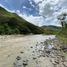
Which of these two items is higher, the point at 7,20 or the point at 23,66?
the point at 7,20

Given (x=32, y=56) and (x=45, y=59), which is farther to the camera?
(x=32, y=56)


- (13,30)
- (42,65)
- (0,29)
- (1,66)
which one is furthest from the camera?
(13,30)

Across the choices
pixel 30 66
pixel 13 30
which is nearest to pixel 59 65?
pixel 30 66

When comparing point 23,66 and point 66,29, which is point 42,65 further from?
point 66,29

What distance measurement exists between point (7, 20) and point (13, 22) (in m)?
5.04

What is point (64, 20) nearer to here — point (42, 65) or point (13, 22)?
point (13, 22)

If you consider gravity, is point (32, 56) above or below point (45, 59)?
above

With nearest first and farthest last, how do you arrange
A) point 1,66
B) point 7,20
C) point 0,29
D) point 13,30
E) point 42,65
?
point 1,66 < point 42,65 < point 0,29 < point 13,30 < point 7,20

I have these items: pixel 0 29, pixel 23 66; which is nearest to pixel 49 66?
pixel 23 66

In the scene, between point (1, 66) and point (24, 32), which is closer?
point (1, 66)

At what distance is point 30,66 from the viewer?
31.1m

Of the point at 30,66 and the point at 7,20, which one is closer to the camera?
the point at 30,66

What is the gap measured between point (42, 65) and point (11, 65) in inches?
177

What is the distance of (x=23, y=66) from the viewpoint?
30500 mm
